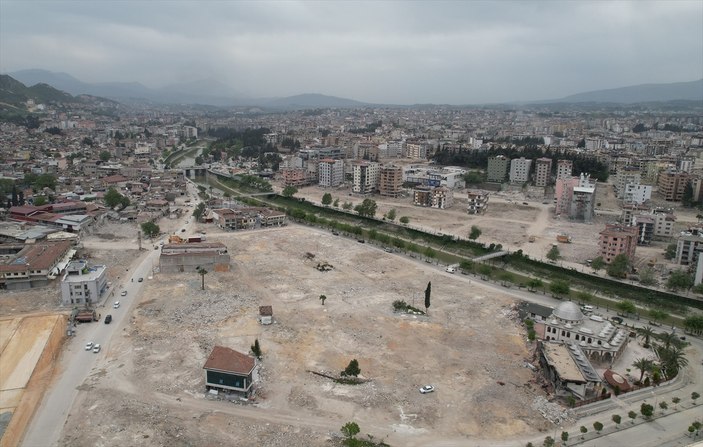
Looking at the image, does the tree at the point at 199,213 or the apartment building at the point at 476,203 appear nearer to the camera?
the tree at the point at 199,213

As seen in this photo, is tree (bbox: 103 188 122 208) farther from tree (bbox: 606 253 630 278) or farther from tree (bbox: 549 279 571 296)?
tree (bbox: 606 253 630 278)

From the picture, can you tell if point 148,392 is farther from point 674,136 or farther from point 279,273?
point 674,136

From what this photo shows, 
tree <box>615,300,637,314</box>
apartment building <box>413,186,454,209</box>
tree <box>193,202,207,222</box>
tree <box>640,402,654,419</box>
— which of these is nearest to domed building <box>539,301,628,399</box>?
tree <box>640,402,654,419</box>

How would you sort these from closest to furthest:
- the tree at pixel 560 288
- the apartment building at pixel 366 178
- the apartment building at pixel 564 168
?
the tree at pixel 560 288 < the apartment building at pixel 366 178 < the apartment building at pixel 564 168

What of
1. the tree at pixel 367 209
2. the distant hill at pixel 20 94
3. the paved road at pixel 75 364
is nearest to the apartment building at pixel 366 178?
the tree at pixel 367 209

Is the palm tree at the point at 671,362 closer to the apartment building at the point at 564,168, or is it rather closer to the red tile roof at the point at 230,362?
the red tile roof at the point at 230,362

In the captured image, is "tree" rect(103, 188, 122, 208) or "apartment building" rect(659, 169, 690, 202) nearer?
"tree" rect(103, 188, 122, 208)

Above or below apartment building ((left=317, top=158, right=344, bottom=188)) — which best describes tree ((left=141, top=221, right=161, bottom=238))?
below
